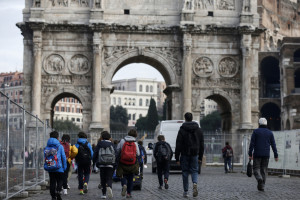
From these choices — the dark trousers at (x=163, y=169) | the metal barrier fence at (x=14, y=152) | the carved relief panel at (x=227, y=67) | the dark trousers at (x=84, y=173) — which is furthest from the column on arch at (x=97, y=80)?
the dark trousers at (x=84, y=173)

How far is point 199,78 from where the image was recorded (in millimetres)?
38062

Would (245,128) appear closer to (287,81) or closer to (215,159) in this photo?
(215,159)

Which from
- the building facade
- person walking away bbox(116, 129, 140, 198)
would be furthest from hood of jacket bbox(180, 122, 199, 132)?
the building facade

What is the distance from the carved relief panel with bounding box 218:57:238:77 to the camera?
125 feet

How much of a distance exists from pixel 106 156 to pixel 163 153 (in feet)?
11.8

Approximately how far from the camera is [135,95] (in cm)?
15575

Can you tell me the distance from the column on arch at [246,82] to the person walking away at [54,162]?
24935mm

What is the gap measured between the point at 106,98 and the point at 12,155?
80.1 feet

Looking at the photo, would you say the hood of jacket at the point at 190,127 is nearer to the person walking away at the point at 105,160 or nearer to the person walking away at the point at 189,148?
the person walking away at the point at 189,148

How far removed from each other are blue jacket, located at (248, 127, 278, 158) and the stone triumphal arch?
70.1 ft

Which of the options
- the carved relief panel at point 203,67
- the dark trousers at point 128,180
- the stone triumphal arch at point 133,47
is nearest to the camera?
the dark trousers at point 128,180

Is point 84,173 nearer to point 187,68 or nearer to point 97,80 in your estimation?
point 97,80

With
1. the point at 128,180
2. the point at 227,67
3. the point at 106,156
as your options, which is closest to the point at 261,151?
the point at 128,180

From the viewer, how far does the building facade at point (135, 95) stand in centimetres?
15238
